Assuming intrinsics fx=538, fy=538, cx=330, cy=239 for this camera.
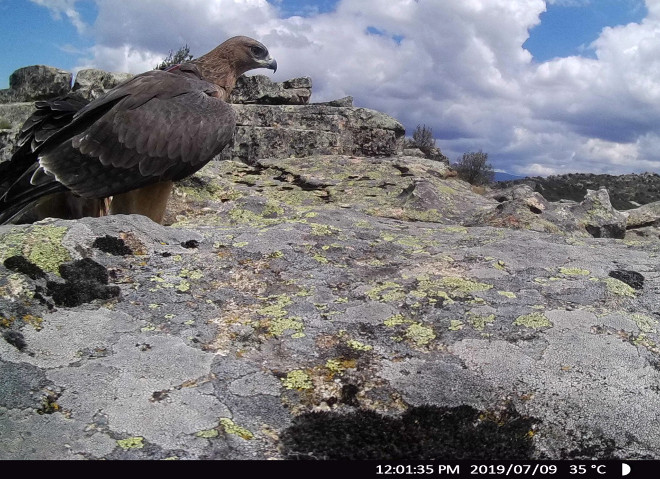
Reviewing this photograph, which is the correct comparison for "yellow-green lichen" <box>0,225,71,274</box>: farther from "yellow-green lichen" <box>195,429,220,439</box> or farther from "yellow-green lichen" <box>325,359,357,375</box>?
"yellow-green lichen" <box>325,359,357,375</box>

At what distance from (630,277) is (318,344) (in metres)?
2.06

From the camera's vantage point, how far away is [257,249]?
363 centimetres

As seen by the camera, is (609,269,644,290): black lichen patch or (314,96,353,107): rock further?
(314,96,353,107): rock

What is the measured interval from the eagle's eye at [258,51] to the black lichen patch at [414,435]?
6180 mm

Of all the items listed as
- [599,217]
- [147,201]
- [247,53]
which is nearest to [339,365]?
[147,201]

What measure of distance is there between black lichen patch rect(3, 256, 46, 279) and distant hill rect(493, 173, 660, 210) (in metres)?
38.6

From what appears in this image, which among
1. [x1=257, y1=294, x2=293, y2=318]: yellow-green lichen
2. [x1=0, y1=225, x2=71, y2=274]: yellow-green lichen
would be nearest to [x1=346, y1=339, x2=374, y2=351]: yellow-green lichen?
[x1=257, y1=294, x2=293, y2=318]: yellow-green lichen

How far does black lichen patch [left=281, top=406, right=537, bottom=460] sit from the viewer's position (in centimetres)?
201

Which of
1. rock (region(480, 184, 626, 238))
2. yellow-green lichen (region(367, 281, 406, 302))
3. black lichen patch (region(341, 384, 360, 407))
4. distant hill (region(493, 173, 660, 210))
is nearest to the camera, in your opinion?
black lichen patch (region(341, 384, 360, 407))

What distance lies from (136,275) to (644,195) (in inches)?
1858

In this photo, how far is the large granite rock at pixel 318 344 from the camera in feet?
6.76

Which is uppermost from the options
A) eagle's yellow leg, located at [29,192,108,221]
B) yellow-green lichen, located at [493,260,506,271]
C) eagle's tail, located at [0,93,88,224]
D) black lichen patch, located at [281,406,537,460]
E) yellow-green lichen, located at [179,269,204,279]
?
eagle's tail, located at [0,93,88,224]

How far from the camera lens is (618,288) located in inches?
125

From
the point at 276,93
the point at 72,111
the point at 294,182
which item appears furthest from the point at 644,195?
the point at 72,111
